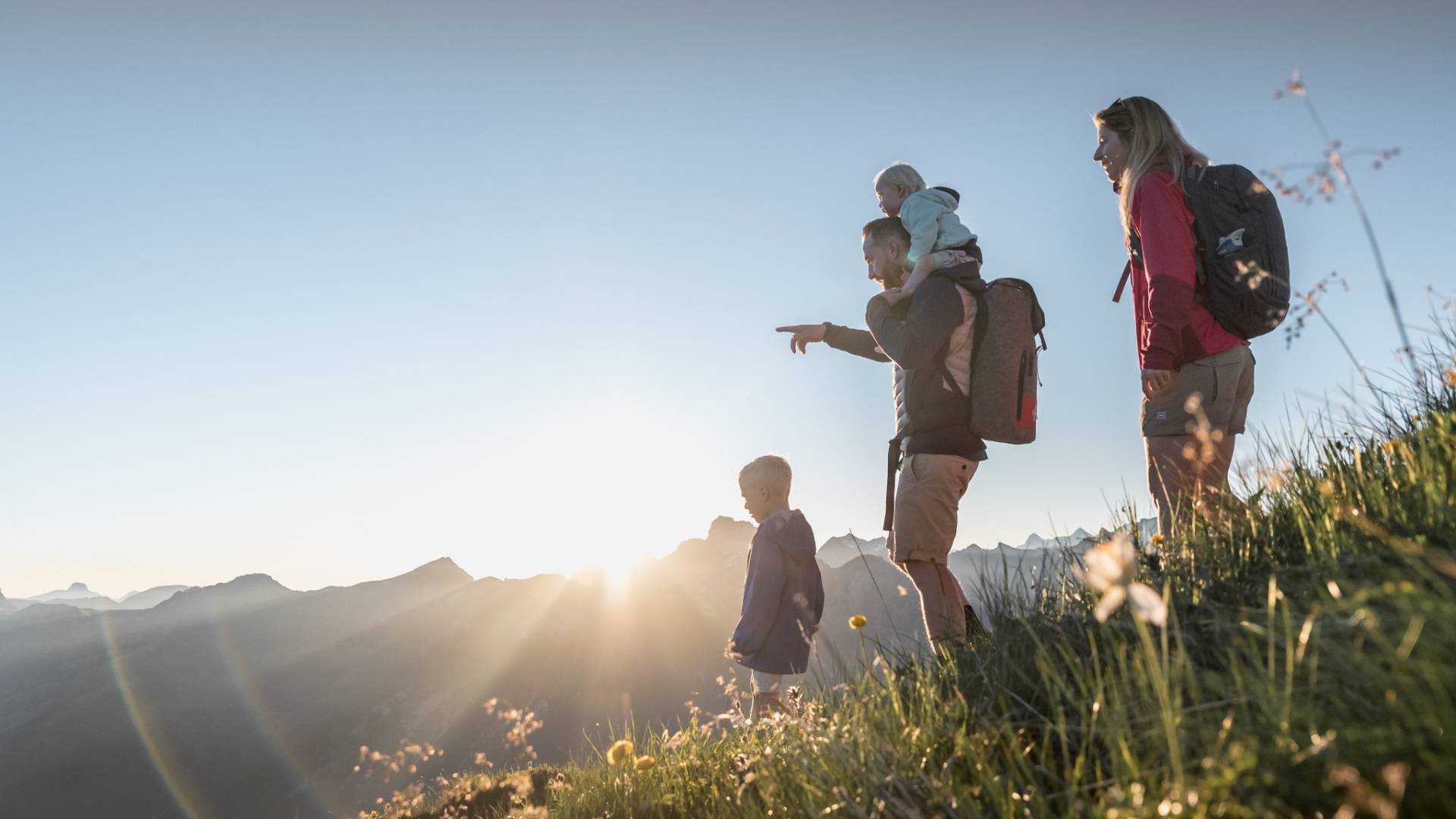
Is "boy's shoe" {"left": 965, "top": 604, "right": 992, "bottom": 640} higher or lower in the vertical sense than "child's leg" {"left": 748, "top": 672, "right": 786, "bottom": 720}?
→ higher

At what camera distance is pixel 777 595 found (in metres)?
5.73

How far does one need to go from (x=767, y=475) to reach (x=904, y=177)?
2.50 metres

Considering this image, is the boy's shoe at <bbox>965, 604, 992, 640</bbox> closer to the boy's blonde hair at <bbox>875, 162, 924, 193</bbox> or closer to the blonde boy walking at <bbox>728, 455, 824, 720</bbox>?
the blonde boy walking at <bbox>728, 455, 824, 720</bbox>

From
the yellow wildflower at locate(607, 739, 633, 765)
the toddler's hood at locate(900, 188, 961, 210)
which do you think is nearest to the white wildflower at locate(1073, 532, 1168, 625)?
the yellow wildflower at locate(607, 739, 633, 765)

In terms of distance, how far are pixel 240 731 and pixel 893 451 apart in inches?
7024

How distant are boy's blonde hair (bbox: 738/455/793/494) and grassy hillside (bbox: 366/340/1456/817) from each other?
2639mm

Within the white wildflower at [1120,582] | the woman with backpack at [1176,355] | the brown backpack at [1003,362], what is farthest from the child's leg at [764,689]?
the white wildflower at [1120,582]

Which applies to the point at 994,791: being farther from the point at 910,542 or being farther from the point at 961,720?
the point at 910,542

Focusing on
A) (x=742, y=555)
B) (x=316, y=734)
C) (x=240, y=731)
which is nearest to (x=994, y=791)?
(x=742, y=555)

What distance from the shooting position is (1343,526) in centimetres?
219

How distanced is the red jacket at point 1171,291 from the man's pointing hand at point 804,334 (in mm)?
2014

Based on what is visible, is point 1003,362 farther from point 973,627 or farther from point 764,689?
point 764,689

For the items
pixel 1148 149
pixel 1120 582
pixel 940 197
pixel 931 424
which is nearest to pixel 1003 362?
pixel 931 424

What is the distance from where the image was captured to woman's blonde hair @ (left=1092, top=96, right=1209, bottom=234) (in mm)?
3895
